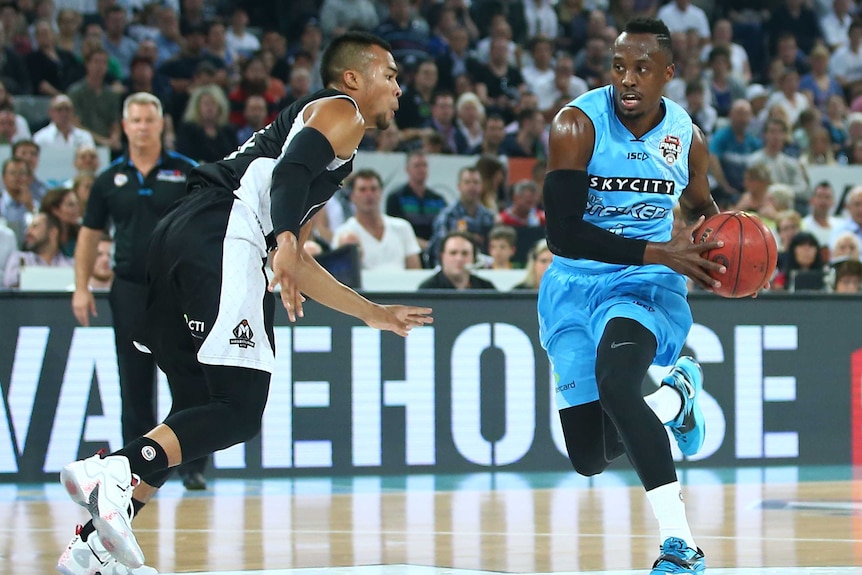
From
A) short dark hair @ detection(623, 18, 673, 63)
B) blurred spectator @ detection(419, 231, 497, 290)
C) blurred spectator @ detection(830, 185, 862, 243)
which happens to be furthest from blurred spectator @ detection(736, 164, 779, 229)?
short dark hair @ detection(623, 18, 673, 63)

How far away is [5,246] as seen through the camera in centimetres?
1012

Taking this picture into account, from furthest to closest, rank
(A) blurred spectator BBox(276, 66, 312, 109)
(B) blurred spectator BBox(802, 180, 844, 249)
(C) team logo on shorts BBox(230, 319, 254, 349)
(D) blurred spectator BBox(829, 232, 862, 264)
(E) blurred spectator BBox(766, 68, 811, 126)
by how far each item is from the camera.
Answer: (E) blurred spectator BBox(766, 68, 811, 126), (A) blurred spectator BBox(276, 66, 312, 109), (B) blurred spectator BBox(802, 180, 844, 249), (D) blurred spectator BBox(829, 232, 862, 264), (C) team logo on shorts BBox(230, 319, 254, 349)

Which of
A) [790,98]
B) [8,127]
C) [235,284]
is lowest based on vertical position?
[235,284]

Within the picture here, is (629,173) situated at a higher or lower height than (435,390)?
higher

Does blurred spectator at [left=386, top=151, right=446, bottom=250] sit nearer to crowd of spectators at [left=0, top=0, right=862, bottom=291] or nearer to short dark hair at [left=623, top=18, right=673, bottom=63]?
crowd of spectators at [left=0, top=0, right=862, bottom=291]

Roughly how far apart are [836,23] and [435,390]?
1148 cm

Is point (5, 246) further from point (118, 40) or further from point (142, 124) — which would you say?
point (118, 40)

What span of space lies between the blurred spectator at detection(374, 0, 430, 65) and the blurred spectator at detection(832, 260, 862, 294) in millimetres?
6170

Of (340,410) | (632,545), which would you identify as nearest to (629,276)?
(632,545)

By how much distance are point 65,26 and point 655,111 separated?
10025 millimetres

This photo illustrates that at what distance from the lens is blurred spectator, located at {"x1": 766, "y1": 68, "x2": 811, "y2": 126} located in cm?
1608

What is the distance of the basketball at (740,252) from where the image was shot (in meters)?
5.08

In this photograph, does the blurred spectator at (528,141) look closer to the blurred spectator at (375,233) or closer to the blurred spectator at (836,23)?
the blurred spectator at (375,233)

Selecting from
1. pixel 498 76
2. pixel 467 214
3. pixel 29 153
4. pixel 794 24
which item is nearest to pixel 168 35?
pixel 29 153
